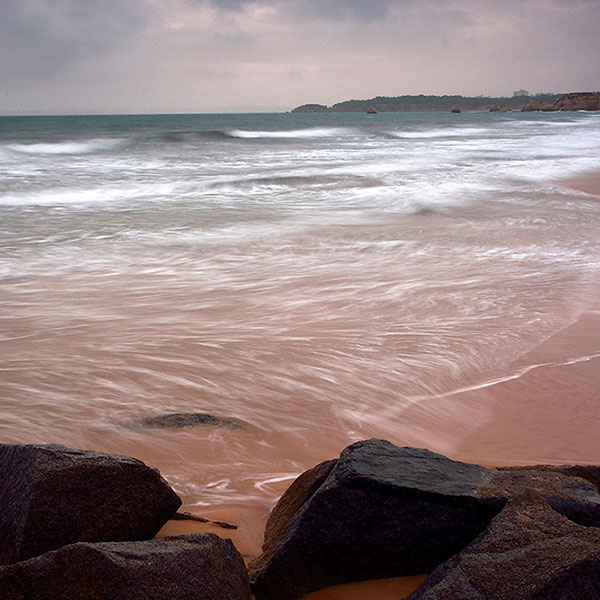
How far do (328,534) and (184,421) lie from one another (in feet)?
5.35

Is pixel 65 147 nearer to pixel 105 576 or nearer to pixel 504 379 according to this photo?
pixel 504 379

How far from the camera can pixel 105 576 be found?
5.12 ft

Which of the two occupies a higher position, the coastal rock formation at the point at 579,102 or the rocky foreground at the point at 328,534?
the coastal rock formation at the point at 579,102

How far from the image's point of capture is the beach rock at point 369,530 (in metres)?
1.90

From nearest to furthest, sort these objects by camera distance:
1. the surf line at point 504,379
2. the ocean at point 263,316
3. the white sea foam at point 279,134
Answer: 1. the ocean at point 263,316
2. the surf line at point 504,379
3. the white sea foam at point 279,134

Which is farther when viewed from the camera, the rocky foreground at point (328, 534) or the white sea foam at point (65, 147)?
the white sea foam at point (65, 147)

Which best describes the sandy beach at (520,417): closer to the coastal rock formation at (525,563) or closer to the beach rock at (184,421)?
the coastal rock formation at (525,563)

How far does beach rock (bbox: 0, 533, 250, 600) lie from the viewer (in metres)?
1.56

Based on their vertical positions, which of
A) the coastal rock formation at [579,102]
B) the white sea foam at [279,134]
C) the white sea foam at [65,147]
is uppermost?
the coastal rock formation at [579,102]

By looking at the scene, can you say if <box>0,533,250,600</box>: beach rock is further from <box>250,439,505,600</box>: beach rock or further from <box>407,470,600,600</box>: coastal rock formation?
<box>407,470,600,600</box>: coastal rock formation

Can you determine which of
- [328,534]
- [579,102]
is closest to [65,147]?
[328,534]

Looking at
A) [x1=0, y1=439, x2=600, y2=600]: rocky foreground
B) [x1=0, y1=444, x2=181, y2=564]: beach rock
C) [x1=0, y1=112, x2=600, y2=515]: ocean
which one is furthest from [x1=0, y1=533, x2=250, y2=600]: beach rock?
[x1=0, y1=112, x2=600, y2=515]: ocean

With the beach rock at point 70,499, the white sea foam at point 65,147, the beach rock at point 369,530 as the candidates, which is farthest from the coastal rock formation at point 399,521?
the white sea foam at point 65,147

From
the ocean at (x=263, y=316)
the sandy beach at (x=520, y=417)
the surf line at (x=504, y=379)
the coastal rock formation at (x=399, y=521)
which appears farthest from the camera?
the surf line at (x=504, y=379)
